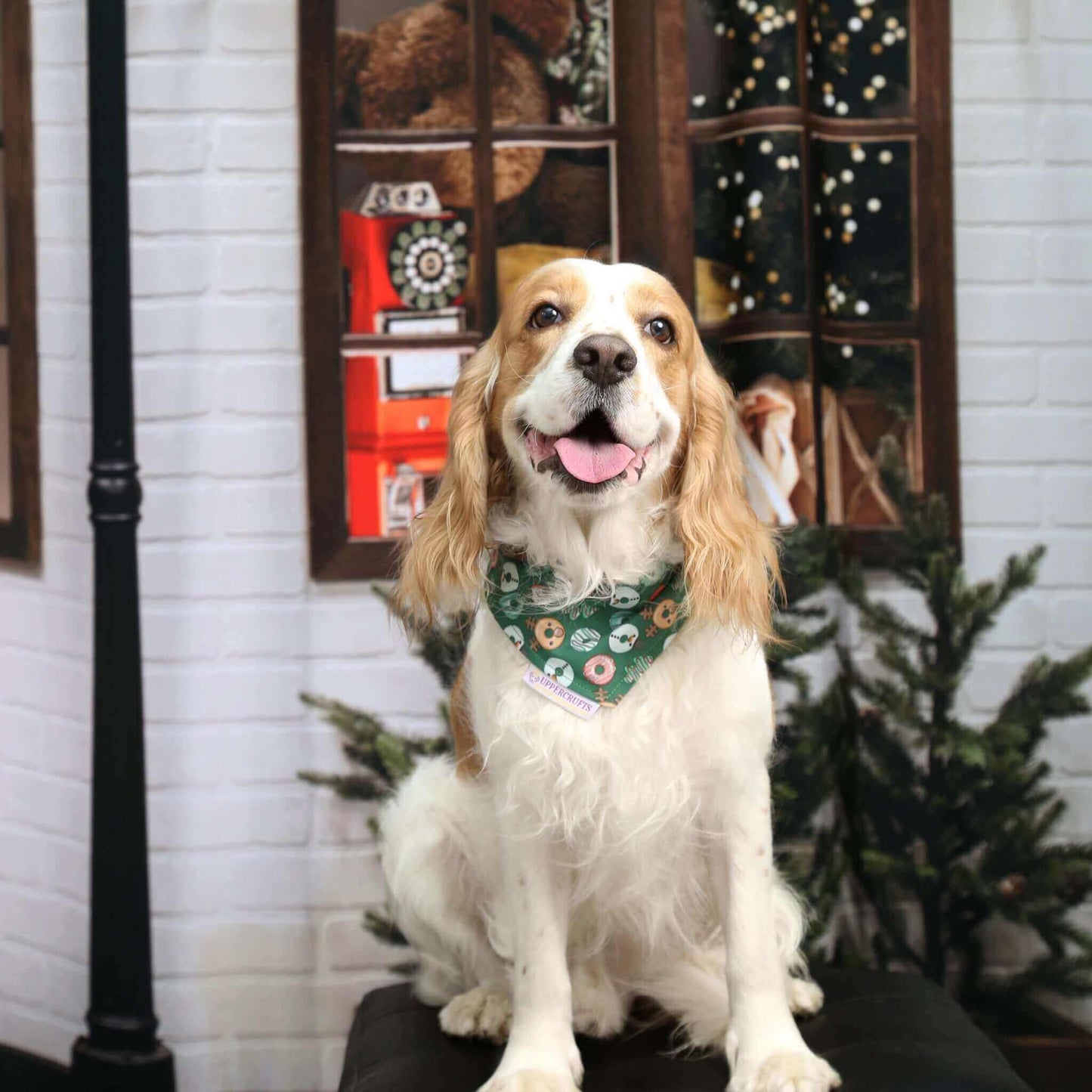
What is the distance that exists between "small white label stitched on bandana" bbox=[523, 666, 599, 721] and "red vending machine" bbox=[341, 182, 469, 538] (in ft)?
2.34

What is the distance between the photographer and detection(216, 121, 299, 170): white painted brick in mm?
1943

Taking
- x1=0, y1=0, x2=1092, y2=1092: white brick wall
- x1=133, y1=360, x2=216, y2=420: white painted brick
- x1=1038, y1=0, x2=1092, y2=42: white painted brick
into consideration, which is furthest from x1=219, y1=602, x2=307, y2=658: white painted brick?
x1=1038, y1=0, x2=1092, y2=42: white painted brick

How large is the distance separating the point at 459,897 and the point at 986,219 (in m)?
1.26

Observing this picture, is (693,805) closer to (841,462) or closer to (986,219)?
(841,462)

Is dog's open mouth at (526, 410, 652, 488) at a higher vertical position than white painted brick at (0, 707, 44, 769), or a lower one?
higher

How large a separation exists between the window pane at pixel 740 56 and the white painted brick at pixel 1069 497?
0.70 m

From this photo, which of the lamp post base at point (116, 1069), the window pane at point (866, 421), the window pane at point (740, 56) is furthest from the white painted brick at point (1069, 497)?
the lamp post base at point (116, 1069)

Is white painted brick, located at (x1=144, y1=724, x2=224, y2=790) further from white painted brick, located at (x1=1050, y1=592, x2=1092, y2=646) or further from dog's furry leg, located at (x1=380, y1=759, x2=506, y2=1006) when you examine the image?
white painted brick, located at (x1=1050, y1=592, x2=1092, y2=646)

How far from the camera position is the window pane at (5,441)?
1943mm

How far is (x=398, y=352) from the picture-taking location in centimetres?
196

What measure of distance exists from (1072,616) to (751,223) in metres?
0.79

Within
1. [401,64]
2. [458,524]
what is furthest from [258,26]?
[458,524]

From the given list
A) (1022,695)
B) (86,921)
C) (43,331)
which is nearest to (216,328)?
(43,331)

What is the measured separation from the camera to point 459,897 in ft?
4.86
